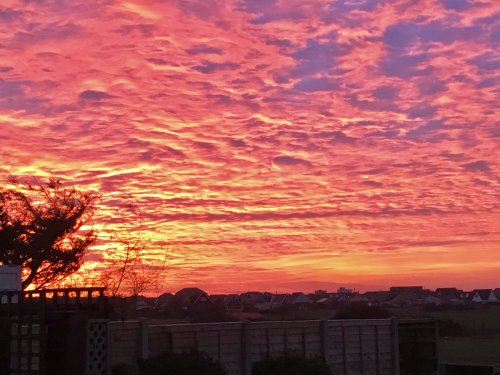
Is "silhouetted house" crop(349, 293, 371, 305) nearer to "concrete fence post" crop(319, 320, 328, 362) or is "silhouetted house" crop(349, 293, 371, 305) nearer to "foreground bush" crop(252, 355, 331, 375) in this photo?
"concrete fence post" crop(319, 320, 328, 362)

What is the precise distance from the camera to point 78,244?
125ft

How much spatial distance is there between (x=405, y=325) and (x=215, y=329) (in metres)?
9.75

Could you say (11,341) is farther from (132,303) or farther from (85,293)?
(132,303)

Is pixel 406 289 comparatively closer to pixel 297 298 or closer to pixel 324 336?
pixel 297 298

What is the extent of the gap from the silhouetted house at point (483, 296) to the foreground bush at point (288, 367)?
145m

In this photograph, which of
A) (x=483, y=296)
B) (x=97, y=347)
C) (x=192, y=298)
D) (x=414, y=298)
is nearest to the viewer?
(x=97, y=347)

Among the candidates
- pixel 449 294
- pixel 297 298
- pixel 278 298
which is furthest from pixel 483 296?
pixel 278 298

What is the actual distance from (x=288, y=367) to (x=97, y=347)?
20.3 ft

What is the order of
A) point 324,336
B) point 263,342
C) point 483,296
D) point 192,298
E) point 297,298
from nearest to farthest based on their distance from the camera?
1. point 263,342
2. point 324,336
3. point 192,298
4. point 297,298
5. point 483,296

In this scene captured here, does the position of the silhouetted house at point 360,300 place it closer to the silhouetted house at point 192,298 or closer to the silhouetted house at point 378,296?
Answer: the silhouetted house at point 378,296

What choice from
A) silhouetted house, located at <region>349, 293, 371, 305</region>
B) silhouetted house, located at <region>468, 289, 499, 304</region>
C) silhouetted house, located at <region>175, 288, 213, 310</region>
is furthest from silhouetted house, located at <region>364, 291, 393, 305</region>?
silhouetted house, located at <region>175, 288, 213, 310</region>

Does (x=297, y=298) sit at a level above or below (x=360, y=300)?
above

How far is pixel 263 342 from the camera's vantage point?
2366 centimetres

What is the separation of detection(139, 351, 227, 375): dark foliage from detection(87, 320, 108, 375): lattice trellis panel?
3.18 ft
